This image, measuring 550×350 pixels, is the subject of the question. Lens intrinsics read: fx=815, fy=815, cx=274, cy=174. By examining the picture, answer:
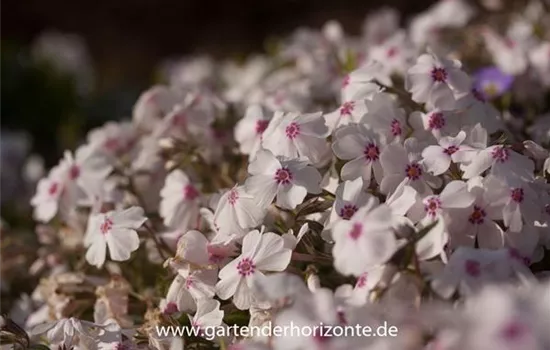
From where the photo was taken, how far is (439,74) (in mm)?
1638

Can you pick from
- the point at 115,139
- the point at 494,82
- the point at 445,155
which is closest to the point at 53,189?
the point at 115,139

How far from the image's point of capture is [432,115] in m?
1.59

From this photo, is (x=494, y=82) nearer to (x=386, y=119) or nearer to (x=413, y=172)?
(x=386, y=119)

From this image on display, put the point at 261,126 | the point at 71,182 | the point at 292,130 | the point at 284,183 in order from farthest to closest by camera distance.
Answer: the point at 71,182 → the point at 261,126 → the point at 292,130 → the point at 284,183

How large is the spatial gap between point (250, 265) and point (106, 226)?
1.21ft

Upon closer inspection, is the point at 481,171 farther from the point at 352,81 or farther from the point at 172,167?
the point at 172,167

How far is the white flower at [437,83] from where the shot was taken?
162 centimetres

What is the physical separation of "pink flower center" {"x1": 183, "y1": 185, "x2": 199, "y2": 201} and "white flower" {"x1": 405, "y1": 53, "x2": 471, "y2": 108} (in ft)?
1.63

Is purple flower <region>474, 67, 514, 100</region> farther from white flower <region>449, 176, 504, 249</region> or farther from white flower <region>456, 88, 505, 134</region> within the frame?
white flower <region>449, 176, 504, 249</region>

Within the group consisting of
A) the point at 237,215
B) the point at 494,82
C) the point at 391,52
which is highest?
the point at 237,215

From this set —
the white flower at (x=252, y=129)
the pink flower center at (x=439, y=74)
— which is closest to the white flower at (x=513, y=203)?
the pink flower center at (x=439, y=74)

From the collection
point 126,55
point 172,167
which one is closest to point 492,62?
point 172,167

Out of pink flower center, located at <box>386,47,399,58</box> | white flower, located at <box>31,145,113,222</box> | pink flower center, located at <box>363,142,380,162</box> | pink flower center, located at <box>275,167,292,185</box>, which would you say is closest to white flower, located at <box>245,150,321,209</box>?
pink flower center, located at <box>275,167,292,185</box>

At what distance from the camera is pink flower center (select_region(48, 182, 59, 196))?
74.4 inches
